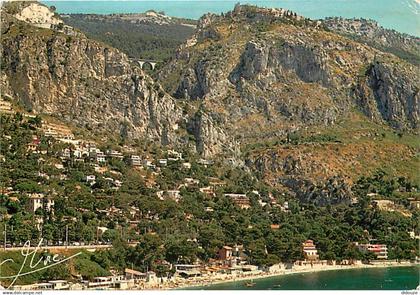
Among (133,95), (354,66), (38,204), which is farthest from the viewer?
(354,66)

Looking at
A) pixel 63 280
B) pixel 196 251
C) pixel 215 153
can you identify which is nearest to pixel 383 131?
pixel 215 153

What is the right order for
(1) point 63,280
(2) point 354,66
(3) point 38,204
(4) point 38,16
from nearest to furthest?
1. (1) point 63,280
2. (3) point 38,204
3. (4) point 38,16
4. (2) point 354,66

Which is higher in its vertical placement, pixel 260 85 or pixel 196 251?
pixel 260 85

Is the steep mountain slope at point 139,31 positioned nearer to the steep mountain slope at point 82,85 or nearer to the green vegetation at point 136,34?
the green vegetation at point 136,34

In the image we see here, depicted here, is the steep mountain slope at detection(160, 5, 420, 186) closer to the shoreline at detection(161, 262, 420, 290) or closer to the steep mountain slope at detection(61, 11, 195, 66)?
the steep mountain slope at detection(61, 11, 195, 66)

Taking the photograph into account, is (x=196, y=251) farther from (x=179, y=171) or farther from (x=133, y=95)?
(x=133, y=95)

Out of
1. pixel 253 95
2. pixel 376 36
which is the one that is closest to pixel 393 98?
pixel 253 95

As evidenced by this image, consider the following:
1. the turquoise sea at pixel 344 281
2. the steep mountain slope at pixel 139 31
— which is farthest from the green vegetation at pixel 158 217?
the steep mountain slope at pixel 139 31
